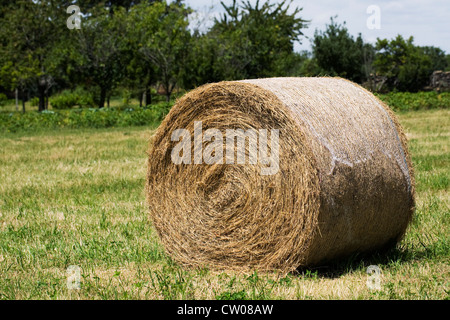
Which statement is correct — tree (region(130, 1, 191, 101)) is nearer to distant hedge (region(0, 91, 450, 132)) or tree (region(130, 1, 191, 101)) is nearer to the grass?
distant hedge (region(0, 91, 450, 132))

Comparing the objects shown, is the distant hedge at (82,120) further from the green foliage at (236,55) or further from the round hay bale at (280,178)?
the round hay bale at (280,178)

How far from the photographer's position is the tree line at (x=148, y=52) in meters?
29.5

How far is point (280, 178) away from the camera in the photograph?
5008mm

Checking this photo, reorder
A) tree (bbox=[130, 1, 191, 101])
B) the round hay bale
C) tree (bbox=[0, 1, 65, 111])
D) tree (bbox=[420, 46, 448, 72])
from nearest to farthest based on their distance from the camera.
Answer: the round hay bale → tree (bbox=[130, 1, 191, 101]) → tree (bbox=[0, 1, 65, 111]) → tree (bbox=[420, 46, 448, 72])

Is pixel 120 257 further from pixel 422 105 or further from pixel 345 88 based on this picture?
pixel 422 105

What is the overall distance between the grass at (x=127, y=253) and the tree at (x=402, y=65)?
29.9 metres

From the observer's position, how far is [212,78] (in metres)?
28.5

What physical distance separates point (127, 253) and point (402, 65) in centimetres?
3929

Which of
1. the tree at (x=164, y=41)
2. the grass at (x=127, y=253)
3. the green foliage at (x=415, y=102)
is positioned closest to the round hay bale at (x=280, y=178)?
the grass at (x=127, y=253)

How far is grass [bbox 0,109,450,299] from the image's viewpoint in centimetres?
443

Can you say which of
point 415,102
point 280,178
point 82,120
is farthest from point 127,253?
point 415,102

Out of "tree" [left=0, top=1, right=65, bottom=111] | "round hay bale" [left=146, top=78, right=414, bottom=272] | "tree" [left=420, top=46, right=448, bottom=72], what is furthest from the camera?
"tree" [left=420, top=46, right=448, bottom=72]

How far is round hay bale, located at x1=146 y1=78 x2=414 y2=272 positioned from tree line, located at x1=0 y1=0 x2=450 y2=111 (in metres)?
22.1

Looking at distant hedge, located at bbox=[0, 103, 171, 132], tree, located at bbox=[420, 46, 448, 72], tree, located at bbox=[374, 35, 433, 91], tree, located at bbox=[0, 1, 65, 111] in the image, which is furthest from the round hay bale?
tree, located at bbox=[420, 46, 448, 72]
